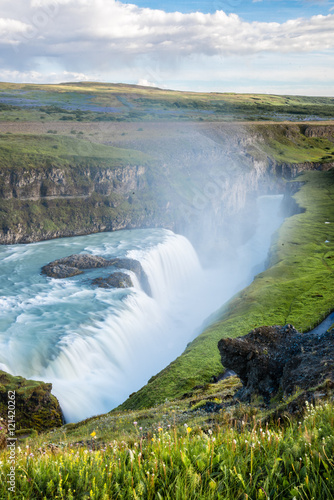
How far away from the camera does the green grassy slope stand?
125 ft

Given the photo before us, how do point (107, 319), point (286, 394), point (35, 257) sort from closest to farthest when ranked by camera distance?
point (286, 394), point (107, 319), point (35, 257)

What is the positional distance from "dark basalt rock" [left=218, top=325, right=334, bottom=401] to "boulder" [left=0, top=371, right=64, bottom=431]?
1857 cm

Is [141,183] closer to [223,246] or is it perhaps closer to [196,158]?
[223,246]

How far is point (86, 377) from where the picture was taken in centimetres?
4188

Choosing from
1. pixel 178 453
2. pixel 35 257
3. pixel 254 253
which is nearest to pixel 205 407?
pixel 178 453

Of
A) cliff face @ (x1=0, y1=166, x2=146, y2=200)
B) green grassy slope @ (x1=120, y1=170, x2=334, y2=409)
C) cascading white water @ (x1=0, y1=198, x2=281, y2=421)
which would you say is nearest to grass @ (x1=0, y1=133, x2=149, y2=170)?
cliff face @ (x1=0, y1=166, x2=146, y2=200)

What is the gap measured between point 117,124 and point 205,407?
148535mm

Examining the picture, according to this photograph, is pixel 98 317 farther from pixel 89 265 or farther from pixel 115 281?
pixel 89 265

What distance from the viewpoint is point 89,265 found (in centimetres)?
6656

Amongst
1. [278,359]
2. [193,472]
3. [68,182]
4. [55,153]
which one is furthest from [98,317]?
[55,153]

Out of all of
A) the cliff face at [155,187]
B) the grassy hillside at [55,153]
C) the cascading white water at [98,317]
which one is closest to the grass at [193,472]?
the cascading white water at [98,317]

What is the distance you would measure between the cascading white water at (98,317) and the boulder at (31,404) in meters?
2.77

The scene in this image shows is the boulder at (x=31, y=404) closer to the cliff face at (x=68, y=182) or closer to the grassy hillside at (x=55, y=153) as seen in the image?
the cliff face at (x=68, y=182)

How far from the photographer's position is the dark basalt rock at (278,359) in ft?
49.5
